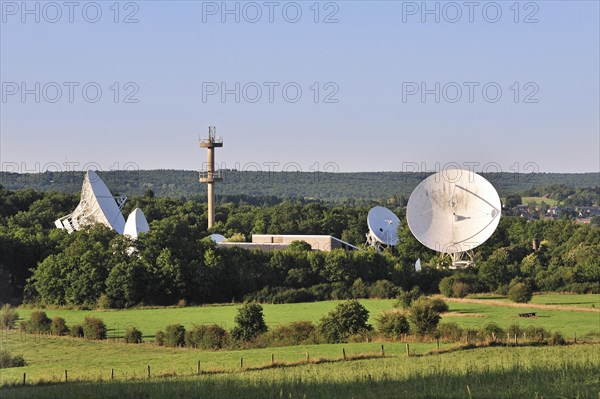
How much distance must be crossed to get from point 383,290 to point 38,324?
954 inches

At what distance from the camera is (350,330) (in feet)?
151

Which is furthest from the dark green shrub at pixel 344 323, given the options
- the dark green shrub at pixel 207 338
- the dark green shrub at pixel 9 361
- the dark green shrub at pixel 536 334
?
the dark green shrub at pixel 9 361

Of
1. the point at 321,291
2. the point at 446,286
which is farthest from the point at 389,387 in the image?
the point at 446,286

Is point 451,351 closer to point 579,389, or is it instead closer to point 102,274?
point 579,389

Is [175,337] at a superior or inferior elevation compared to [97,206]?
inferior

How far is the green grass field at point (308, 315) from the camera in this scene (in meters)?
50.9

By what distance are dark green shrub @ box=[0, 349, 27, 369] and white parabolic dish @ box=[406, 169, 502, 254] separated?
4117 centimetres

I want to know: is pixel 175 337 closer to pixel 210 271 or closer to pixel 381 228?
pixel 210 271

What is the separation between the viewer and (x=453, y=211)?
7600 cm

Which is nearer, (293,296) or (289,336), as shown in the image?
(289,336)

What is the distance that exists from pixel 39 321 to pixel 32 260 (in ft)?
65.9

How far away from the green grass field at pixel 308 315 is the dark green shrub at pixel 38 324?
243cm

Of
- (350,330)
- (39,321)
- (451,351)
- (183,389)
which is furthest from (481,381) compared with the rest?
(39,321)

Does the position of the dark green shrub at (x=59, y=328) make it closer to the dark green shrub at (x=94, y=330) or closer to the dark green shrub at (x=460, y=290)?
the dark green shrub at (x=94, y=330)
